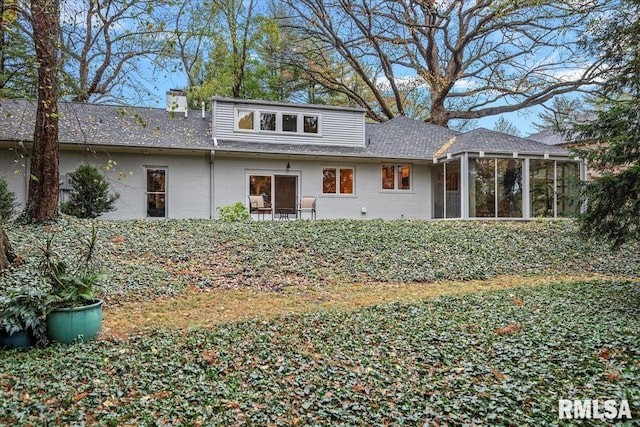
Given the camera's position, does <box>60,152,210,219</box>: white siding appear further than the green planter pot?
Yes

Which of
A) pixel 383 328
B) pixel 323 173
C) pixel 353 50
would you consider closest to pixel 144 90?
pixel 383 328

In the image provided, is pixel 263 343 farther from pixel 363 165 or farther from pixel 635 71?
pixel 363 165

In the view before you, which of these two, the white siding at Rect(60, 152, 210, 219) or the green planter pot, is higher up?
the white siding at Rect(60, 152, 210, 219)

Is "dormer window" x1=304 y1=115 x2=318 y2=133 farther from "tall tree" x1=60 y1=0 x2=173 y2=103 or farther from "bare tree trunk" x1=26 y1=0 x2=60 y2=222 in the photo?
"bare tree trunk" x1=26 y1=0 x2=60 y2=222

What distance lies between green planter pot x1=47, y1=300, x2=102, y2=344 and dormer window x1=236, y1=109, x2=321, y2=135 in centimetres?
1117

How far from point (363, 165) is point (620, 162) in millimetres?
10012

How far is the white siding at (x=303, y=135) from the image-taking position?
14.4 metres

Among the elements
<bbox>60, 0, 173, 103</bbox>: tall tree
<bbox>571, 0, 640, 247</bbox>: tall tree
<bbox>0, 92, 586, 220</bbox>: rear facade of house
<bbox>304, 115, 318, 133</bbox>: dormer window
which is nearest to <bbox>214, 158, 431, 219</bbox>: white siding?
<bbox>0, 92, 586, 220</bbox>: rear facade of house

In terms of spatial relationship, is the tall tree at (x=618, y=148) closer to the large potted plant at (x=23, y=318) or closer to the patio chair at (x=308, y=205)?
the large potted plant at (x=23, y=318)

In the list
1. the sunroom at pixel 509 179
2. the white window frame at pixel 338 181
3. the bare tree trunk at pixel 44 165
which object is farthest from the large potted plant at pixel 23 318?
the sunroom at pixel 509 179

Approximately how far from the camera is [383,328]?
4.60 meters

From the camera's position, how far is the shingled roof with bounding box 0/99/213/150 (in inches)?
480

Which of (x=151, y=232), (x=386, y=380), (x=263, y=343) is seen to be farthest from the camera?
(x=151, y=232)

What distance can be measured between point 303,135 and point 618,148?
10.9 metres
